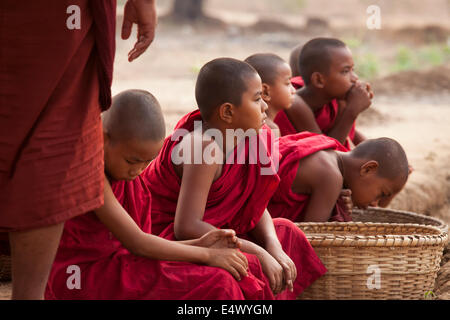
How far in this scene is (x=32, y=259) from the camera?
235 cm

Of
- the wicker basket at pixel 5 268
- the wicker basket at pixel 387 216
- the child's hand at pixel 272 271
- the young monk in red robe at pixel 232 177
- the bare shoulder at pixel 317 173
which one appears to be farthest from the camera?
the wicker basket at pixel 387 216

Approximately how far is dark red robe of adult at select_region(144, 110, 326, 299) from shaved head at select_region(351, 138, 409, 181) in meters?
0.88

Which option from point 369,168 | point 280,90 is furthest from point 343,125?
point 369,168

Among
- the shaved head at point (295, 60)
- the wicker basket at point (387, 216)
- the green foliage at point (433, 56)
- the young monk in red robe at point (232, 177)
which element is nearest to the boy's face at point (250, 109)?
the young monk in red robe at point (232, 177)

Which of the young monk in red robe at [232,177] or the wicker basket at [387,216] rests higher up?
the young monk in red robe at [232,177]

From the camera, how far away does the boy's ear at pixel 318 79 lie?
4887 millimetres

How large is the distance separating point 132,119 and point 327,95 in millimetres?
2473

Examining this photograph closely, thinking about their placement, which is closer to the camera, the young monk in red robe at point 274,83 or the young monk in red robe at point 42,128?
the young monk in red robe at point 42,128

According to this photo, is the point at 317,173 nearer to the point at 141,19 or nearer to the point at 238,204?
the point at 238,204

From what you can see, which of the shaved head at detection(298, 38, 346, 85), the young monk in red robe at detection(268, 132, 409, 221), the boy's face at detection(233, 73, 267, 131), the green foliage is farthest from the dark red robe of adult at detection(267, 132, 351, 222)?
the green foliage

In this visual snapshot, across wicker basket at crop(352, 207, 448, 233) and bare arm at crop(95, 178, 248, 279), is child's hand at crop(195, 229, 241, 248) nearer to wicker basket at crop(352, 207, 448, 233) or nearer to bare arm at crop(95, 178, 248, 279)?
bare arm at crop(95, 178, 248, 279)

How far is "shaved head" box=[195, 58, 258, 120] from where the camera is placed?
315cm

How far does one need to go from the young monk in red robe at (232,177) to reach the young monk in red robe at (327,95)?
1.57 metres

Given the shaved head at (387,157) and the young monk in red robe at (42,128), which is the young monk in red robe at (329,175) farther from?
the young monk in red robe at (42,128)
